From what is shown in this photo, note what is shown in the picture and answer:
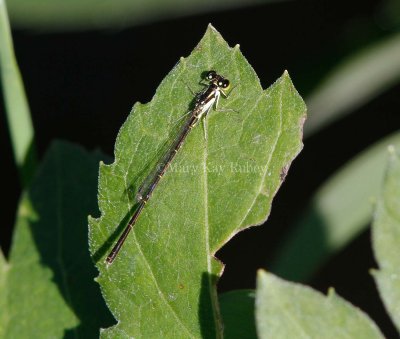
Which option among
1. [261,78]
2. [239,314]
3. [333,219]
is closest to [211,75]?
[239,314]

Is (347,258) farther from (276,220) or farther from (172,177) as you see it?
(172,177)

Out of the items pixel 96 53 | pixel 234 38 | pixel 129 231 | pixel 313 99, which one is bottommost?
pixel 129 231

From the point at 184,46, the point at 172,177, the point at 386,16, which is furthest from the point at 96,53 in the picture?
the point at 172,177

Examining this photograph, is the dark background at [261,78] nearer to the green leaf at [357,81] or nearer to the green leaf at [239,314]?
the green leaf at [357,81]

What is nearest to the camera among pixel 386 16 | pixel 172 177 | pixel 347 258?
pixel 172 177

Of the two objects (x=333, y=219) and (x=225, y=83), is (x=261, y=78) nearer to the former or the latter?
(x=333, y=219)

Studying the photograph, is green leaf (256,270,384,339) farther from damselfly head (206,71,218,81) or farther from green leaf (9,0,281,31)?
green leaf (9,0,281,31)

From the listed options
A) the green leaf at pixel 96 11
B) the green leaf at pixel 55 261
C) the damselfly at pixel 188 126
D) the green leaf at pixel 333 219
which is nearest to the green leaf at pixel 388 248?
the damselfly at pixel 188 126
